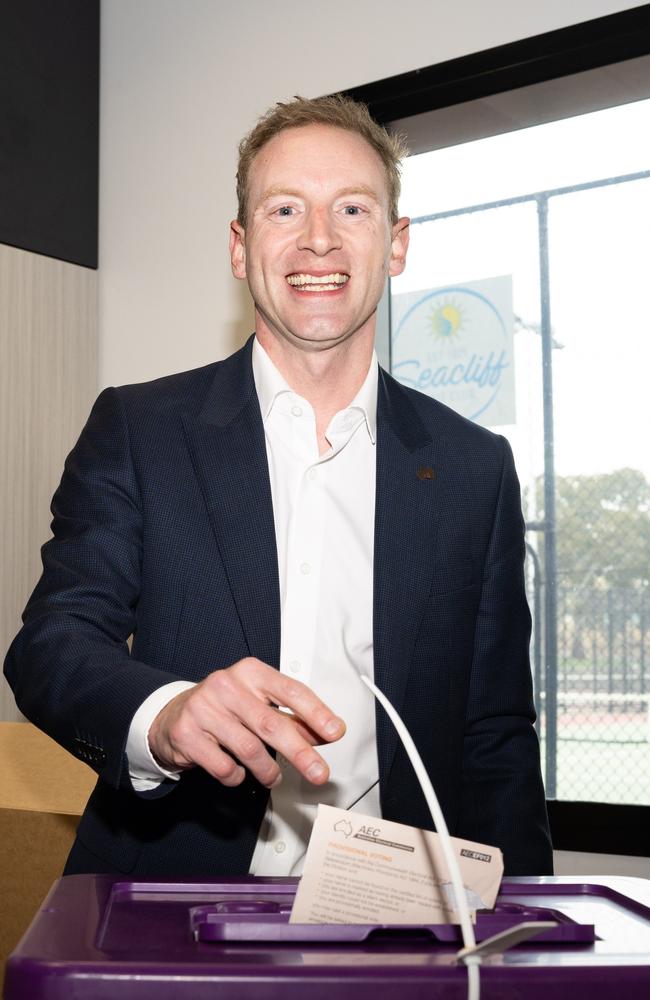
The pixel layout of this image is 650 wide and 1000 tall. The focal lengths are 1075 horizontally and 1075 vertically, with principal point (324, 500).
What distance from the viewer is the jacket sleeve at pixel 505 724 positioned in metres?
1.32

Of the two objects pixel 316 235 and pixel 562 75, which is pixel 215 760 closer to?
pixel 316 235

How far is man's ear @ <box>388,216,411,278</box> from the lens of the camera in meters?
1.60

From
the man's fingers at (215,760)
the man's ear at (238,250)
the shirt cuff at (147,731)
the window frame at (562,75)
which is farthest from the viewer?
the window frame at (562,75)

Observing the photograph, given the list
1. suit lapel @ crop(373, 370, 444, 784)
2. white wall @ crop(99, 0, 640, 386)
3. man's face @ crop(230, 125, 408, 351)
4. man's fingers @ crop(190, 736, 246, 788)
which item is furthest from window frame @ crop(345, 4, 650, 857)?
man's fingers @ crop(190, 736, 246, 788)

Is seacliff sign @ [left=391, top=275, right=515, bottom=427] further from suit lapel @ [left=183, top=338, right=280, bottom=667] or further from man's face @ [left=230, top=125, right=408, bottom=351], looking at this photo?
suit lapel @ [left=183, top=338, right=280, bottom=667]

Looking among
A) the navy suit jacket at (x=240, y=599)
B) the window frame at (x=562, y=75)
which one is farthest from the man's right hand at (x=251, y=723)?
the window frame at (x=562, y=75)

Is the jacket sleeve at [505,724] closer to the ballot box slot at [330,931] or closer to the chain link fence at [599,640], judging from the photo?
the ballot box slot at [330,931]

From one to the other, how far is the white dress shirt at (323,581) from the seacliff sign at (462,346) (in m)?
1.20

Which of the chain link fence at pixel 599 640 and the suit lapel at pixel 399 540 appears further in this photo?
the chain link fence at pixel 599 640

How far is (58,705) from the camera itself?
1.01 meters

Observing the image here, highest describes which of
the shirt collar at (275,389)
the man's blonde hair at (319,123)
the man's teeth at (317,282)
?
the man's blonde hair at (319,123)

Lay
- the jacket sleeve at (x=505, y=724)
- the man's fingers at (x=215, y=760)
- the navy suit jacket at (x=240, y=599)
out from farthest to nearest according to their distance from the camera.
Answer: the jacket sleeve at (x=505, y=724), the navy suit jacket at (x=240, y=599), the man's fingers at (x=215, y=760)

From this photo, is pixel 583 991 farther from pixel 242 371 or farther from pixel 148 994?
pixel 242 371

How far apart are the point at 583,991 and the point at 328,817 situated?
6.8 inches
